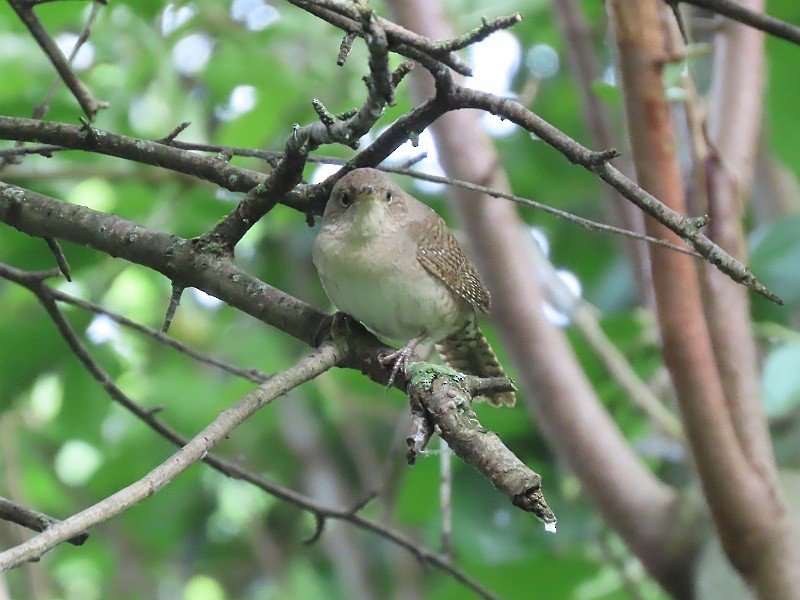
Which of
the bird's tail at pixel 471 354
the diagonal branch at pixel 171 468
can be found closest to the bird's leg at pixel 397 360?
the diagonal branch at pixel 171 468

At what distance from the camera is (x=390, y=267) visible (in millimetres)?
2555

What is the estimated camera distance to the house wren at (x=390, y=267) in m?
2.50

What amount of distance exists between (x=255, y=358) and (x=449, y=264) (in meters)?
1.87

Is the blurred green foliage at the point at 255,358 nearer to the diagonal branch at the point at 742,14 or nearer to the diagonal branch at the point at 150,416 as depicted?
the diagonal branch at the point at 150,416

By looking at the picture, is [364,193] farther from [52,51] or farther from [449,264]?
[52,51]

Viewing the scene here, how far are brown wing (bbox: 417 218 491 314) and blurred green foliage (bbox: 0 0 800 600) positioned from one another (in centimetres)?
41

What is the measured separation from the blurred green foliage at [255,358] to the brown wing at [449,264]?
1.34ft

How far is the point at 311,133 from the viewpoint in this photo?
1410mm


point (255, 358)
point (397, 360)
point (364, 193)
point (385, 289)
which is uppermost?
point (255, 358)

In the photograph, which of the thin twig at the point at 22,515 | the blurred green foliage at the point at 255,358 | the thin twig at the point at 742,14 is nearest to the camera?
the thin twig at the point at 22,515

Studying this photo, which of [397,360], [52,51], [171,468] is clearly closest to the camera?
[171,468]

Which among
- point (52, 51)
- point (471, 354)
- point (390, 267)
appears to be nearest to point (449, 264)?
point (390, 267)

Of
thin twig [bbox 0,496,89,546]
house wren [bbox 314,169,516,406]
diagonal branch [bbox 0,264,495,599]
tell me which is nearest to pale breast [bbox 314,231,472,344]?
house wren [bbox 314,169,516,406]

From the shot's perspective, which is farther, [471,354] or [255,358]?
[255,358]
